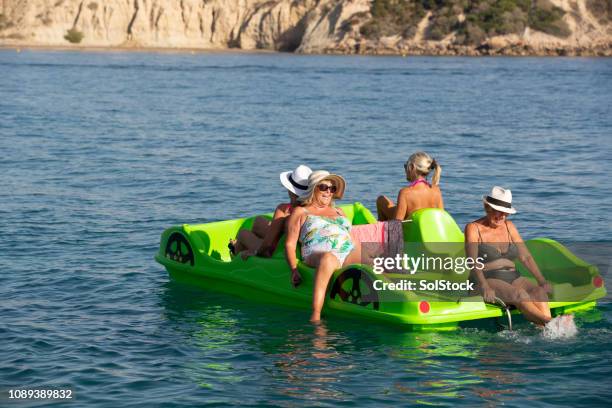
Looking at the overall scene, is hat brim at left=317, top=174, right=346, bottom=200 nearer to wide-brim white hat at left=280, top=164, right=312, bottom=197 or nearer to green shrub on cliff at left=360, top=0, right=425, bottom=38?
wide-brim white hat at left=280, top=164, right=312, bottom=197

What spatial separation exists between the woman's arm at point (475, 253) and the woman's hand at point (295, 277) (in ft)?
5.25

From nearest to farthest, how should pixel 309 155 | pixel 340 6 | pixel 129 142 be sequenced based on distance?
1. pixel 309 155
2. pixel 129 142
3. pixel 340 6

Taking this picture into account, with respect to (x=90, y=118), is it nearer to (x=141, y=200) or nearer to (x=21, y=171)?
(x=21, y=171)

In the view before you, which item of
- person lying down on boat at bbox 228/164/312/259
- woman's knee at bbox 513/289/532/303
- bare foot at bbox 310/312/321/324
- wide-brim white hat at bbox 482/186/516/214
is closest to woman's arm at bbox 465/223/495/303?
woman's knee at bbox 513/289/532/303

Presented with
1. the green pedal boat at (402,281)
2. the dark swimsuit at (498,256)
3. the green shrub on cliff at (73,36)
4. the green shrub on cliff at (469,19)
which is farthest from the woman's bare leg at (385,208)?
the green shrub on cliff at (73,36)

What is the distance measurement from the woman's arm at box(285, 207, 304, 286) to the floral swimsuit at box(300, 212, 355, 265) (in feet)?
0.23

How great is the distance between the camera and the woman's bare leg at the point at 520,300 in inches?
372

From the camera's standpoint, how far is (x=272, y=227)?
10.5 metres

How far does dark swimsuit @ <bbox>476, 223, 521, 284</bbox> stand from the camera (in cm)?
955

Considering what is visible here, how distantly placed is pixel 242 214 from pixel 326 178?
7.12 m

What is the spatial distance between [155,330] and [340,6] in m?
85.8

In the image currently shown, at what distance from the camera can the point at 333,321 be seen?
33.1 feet

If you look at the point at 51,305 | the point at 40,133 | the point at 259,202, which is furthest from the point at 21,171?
the point at 51,305

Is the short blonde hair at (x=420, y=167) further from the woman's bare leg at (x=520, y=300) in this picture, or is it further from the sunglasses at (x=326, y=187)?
the woman's bare leg at (x=520, y=300)
